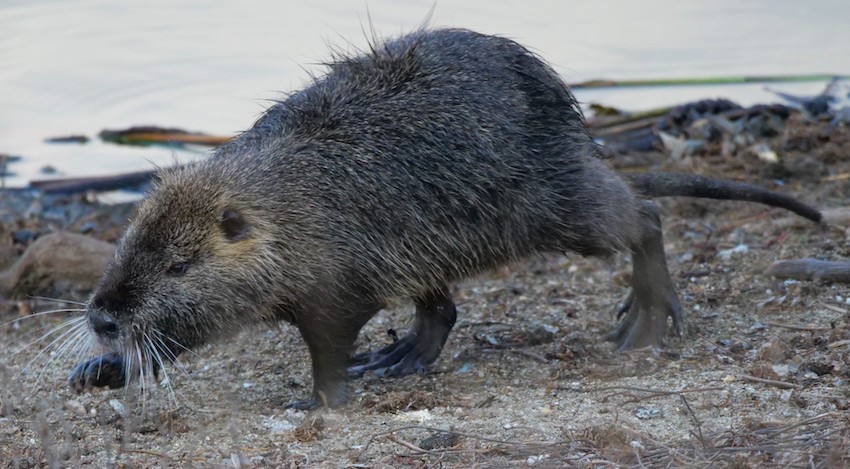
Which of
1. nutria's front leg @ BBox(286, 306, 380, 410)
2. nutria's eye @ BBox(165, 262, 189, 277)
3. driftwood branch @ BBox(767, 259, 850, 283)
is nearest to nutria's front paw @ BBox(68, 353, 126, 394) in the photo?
nutria's eye @ BBox(165, 262, 189, 277)

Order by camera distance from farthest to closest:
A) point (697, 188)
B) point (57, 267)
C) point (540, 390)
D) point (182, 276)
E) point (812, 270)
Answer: point (57, 267), point (697, 188), point (812, 270), point (540, 390), point (182, 276)

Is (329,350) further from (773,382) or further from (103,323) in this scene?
(773,382)

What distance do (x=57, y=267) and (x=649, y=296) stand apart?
10.3 feet

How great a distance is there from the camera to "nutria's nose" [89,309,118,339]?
4.32 metres

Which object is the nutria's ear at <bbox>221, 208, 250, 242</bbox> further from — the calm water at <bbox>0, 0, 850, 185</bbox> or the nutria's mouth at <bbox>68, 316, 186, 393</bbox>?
the calm water at <bbox>0, 0, 850, 185</bbox>

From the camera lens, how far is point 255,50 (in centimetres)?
974

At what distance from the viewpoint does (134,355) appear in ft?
14.5


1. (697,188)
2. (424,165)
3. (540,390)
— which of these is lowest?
(540,390)

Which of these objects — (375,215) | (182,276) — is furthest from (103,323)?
(375,215)

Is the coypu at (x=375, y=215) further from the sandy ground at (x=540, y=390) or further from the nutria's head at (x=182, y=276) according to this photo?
the sandy ground at (x=540, y=390)

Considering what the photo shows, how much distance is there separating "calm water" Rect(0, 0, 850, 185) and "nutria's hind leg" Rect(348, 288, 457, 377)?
3434 mm

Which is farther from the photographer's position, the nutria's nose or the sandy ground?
the nutria's nose

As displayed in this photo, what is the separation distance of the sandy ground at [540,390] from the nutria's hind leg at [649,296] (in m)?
0.10

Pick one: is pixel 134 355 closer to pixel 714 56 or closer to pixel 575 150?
pixel 575 150
